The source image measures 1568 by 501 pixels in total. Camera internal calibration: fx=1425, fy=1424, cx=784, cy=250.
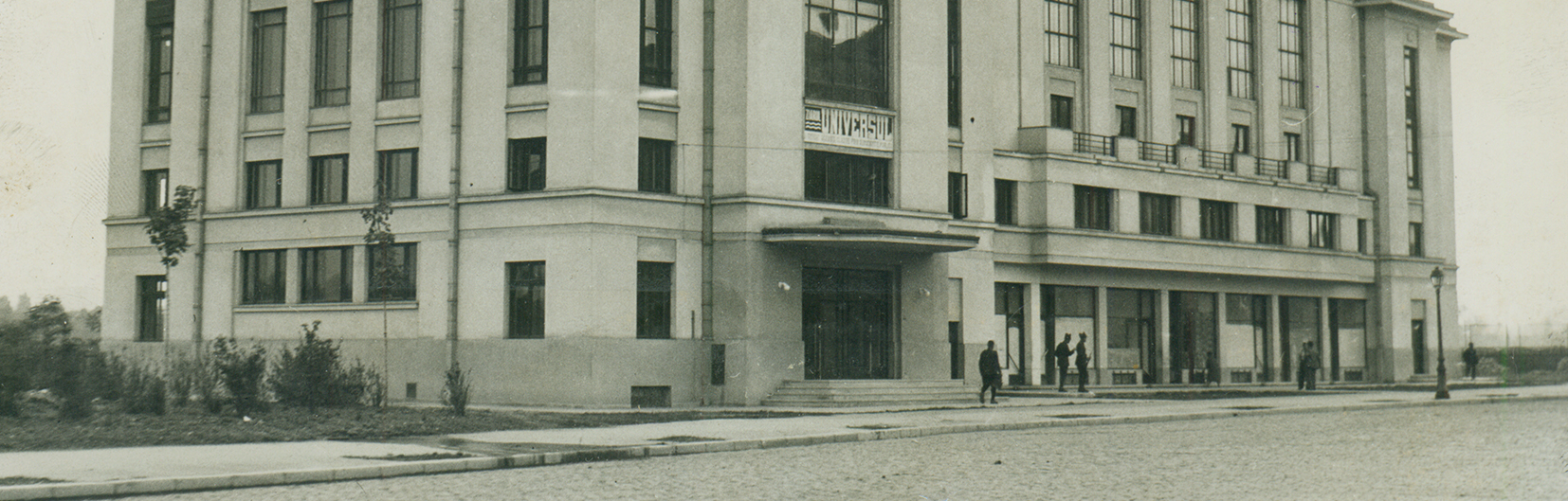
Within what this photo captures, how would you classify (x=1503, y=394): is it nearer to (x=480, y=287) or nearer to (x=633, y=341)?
(x=633, y=341)

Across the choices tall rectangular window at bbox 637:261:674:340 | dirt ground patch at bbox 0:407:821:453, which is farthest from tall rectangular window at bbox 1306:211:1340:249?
dirt ground patch at bbox 0:407:821:453

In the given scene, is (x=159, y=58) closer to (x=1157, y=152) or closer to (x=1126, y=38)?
(x=1126, y=38)

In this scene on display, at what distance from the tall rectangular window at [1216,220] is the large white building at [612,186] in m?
5.39

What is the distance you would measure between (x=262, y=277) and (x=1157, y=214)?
98.1ft

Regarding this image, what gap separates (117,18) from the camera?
40.6 meters

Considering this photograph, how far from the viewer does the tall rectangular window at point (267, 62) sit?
123 ft

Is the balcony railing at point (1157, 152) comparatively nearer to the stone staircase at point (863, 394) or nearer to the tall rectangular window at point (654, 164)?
the stone staircase at point (863, 394)

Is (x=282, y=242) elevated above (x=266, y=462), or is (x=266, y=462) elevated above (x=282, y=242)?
(x=282, y=242)

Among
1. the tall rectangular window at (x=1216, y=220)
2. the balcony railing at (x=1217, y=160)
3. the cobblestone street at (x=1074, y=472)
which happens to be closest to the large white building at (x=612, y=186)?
the tall rectangular window at (x=1216, y=220)

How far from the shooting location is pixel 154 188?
131 feet

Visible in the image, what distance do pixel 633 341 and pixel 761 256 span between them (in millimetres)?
3793

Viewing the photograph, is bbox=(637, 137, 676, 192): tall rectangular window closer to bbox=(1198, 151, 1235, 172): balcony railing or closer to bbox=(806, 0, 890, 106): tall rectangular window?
bbox=(806, 0, 890, 106): tall rectangular window

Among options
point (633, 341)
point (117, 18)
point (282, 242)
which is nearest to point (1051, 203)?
point (633, 341)

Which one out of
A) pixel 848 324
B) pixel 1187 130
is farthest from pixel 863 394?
pixel 1187 130
